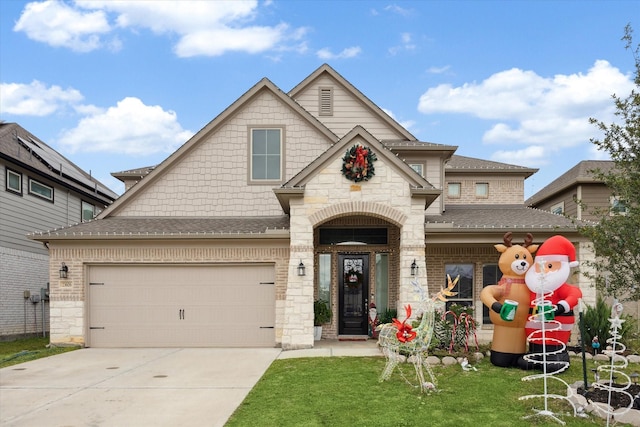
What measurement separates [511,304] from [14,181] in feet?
59.5

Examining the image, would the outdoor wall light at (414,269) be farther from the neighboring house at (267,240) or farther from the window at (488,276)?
the window at (488,276)

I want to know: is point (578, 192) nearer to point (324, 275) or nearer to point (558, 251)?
point (324, 275)

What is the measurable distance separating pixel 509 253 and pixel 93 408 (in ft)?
28.1

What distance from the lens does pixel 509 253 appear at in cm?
1102

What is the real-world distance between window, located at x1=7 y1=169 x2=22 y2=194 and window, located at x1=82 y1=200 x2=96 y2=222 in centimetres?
515

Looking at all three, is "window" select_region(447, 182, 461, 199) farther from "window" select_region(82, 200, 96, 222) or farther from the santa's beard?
"window" select_region(82, 200, 96, 222)

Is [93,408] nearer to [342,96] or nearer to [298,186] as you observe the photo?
[298,186]

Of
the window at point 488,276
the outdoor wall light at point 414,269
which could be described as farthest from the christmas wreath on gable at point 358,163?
the window at point 488,276

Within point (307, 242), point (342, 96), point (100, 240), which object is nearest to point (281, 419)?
point (307, 242)

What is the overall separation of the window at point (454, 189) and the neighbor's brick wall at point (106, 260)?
8.32 meters

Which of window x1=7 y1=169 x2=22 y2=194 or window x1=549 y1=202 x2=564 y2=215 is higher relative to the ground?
window x1=7 y1=169 x2=22 y2=194

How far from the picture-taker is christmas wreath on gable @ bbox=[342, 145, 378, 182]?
14289 mm

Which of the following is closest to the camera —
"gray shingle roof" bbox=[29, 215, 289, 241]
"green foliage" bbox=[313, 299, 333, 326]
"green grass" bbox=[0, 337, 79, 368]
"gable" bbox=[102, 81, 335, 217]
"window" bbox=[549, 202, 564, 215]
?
"green grass" bbox=[0, 337, 79, 368]

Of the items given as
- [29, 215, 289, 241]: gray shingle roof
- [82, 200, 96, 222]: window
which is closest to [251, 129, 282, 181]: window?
[29, 215, 289, 241]: gray shingle roof
